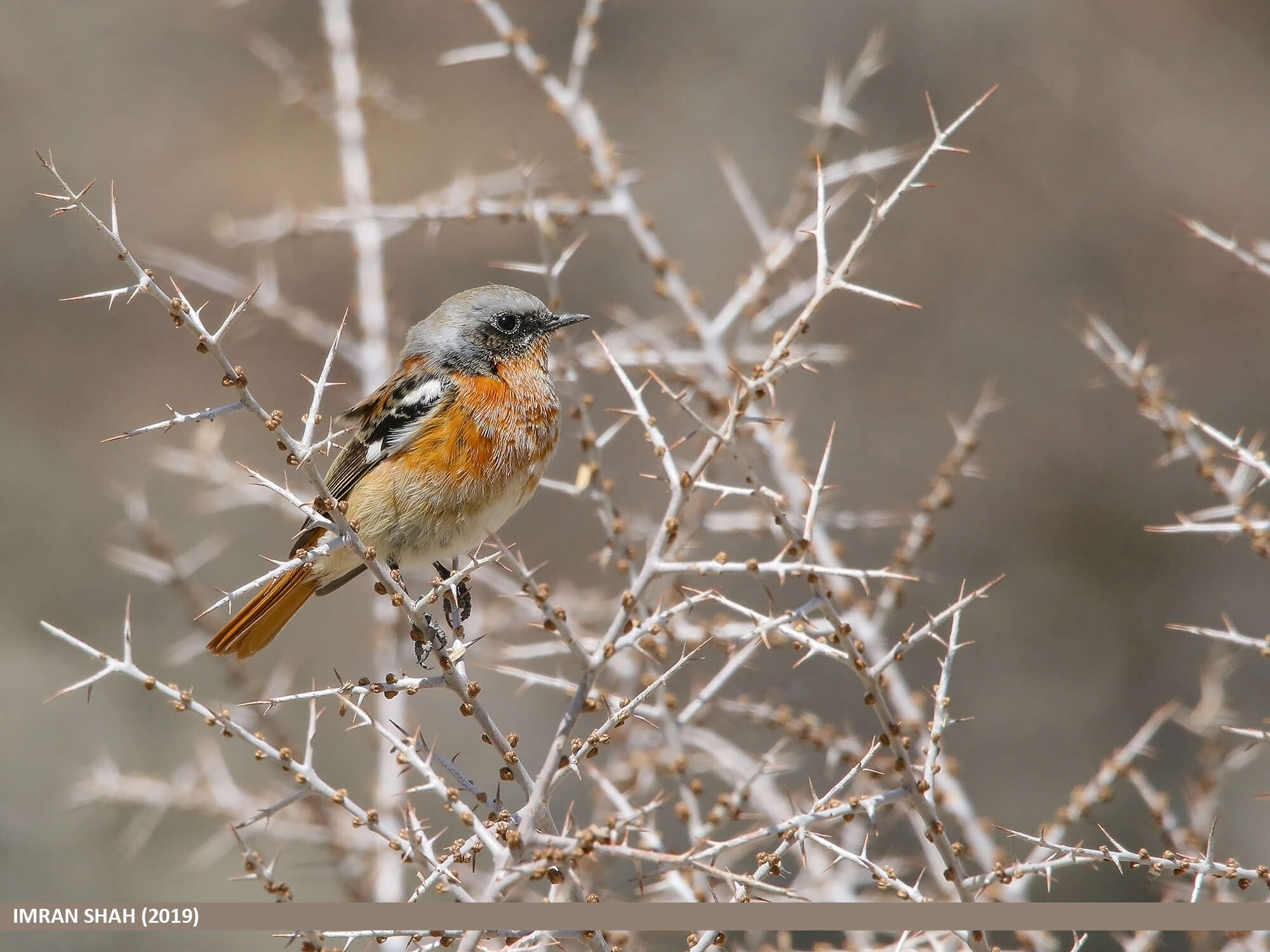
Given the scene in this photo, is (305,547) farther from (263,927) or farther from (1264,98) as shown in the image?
(1264,98)

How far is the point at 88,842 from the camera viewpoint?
8.97 metres

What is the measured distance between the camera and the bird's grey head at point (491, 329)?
4.49m

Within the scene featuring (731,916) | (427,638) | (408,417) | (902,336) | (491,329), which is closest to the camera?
(731,916)

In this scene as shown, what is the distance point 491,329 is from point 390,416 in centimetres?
53

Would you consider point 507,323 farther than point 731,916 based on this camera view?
Yes

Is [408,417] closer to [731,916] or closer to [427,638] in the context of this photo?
[427,638]

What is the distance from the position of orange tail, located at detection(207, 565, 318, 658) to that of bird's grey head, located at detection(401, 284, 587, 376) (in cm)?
99

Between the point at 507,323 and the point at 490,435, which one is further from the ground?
the point at 507,323

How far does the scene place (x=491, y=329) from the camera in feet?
14.9

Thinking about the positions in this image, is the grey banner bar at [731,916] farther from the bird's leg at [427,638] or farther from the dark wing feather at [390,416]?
the dark wing feather at [390,416]

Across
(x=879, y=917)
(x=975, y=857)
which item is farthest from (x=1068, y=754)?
(x=879, y=917)

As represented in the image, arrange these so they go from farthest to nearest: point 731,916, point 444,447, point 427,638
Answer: point 444,447 < point 427,638 < point 731,916

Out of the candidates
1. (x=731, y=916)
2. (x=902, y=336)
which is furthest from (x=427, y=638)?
(x=902, y=336)

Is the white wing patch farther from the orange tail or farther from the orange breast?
the orange tail
